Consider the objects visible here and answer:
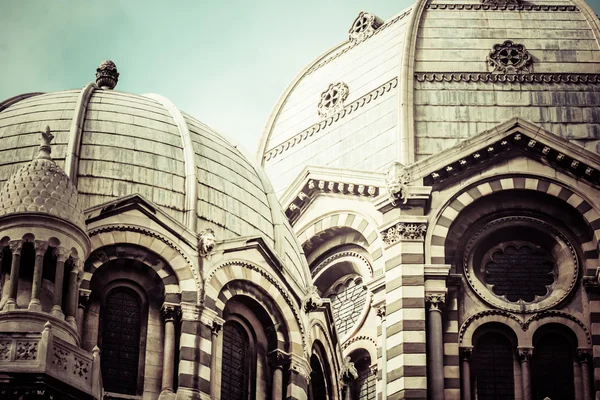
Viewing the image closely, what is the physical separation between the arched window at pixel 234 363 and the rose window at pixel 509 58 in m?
15.2

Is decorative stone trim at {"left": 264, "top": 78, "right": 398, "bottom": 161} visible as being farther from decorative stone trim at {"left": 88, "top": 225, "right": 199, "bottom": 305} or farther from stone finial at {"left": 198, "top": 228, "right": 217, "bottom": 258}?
decorative stone trim at {"left": 88, "top": 225, "right": 199, "bottom": 305}

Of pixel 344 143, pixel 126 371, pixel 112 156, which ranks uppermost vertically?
pixel 344 143

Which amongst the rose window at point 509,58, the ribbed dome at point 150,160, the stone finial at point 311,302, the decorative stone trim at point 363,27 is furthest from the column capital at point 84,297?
the decorative stone trim at point 363,27

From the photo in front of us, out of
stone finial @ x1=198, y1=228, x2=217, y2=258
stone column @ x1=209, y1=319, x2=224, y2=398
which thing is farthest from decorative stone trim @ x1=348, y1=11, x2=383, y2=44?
stone column @ x1=209, y1=319, x2=224, y2=398

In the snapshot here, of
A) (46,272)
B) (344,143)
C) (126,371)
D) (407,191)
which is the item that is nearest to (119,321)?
(126,371)

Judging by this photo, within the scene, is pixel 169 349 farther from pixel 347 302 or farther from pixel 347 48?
pixel 347 48

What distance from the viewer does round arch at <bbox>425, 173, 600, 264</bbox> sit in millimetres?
61719

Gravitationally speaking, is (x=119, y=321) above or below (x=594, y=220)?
below

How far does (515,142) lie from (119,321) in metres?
14.4

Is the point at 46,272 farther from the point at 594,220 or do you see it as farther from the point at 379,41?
the point at 379,41

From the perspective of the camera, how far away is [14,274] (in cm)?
4900

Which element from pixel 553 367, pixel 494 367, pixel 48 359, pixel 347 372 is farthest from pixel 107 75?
pixel 48 359

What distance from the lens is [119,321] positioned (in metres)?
54.3

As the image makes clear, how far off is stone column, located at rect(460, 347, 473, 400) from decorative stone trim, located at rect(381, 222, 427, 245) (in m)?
3.55
